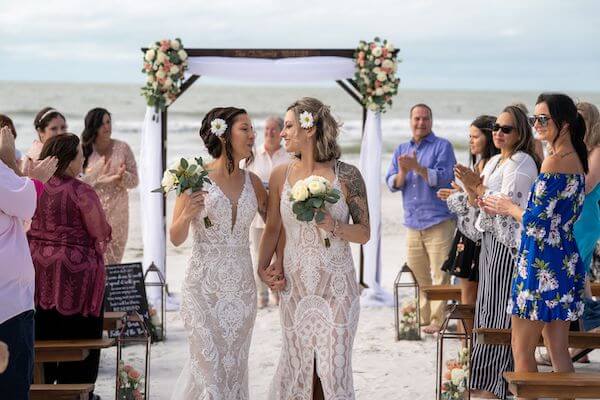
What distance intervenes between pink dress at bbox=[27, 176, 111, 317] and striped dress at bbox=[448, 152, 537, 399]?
8.90 ft

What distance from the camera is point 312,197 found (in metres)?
5.49

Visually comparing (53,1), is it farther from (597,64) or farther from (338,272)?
(338,272)

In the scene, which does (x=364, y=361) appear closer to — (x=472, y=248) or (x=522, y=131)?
(x=472, y=248)

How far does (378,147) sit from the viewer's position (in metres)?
11.3

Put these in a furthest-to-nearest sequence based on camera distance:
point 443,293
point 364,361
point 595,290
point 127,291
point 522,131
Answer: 1. point 127,291
2. point 364,361
3. point 443,293
4. point 595,290
5. point 522,131

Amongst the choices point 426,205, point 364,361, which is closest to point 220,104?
point 426,205

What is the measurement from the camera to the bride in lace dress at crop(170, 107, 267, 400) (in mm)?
5863

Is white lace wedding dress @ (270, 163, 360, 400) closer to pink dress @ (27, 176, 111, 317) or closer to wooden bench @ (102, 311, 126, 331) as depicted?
pink dress @ (27, 176, 111, 317)

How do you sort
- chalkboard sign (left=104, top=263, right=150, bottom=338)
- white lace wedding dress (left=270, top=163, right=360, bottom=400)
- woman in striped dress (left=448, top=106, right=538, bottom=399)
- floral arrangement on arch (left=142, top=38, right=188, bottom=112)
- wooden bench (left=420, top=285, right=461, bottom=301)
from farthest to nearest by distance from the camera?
floral arrangement on arch (left=142, top=38, right=188, bottom=112), chalkboard sign (left=104, top=263, right=150, bottom=338), wooden bench (left=420, top=285, right=461, bottom=301), woman in striped dress (left=448, top=106, right=538, bottom=399), white lace wedding dress (left=270, top=163, right=360, bottom=400)

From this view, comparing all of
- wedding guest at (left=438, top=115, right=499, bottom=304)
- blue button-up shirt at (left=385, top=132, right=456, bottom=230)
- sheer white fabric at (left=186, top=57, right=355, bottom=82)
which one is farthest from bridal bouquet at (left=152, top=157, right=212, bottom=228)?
sheer white fabric at (left=186, top=57, right=355, bottom=82)

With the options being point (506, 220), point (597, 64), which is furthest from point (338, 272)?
point (597, 64)

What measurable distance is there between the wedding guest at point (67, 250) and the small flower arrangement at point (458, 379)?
242cm

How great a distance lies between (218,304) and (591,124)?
305 cm

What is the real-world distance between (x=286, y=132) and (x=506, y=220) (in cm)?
205
